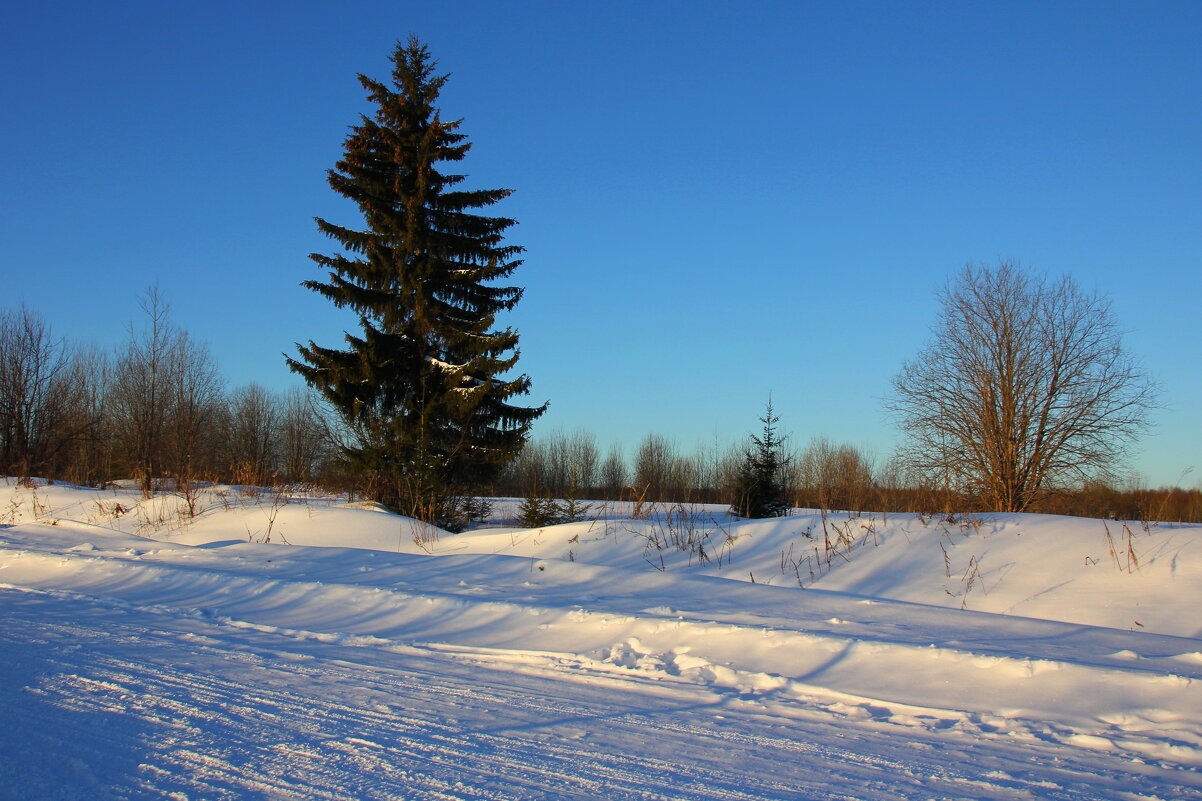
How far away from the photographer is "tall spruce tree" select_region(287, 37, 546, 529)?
785 inches

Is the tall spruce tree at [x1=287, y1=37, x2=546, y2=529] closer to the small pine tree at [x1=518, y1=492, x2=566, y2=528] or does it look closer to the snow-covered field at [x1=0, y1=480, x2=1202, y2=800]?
the small pine tree at [x1=518, y1=492, x2=566, y2=528]

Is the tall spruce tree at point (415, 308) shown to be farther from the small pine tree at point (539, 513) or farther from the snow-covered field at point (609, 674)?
the snow-covered field at point (609, 674)

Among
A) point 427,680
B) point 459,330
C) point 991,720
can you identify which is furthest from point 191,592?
point 459,330

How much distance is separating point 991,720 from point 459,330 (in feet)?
59.2

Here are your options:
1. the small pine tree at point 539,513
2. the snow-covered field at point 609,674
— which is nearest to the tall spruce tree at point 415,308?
the small pine tree at point 539,513

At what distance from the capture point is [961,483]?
79.6 ft

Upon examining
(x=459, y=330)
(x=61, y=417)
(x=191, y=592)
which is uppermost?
(x=459, y=330)

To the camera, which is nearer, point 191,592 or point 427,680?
point 427,680

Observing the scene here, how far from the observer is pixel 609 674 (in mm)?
5449

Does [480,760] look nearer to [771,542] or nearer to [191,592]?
[191,592]

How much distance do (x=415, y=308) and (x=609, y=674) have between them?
55.8 ft

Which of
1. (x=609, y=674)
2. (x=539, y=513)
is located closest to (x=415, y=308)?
(x=539, y=513)

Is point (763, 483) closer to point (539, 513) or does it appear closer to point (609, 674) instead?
point (539, 513)

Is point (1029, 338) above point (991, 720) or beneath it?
above
